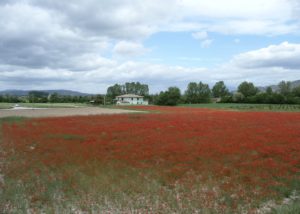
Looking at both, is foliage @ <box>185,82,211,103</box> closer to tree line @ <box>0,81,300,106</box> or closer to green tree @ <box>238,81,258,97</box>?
tree line @ <box>0,81,300,106</box>

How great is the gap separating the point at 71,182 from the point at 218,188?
164 inches

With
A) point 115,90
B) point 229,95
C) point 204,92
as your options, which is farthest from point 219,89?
point 115,90

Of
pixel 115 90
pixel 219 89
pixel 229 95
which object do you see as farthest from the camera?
pixel 115 90

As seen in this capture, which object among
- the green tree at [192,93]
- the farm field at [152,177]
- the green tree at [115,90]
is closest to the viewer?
the farm field at [152,177]

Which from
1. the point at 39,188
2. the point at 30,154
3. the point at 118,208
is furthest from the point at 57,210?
the point at 30,154

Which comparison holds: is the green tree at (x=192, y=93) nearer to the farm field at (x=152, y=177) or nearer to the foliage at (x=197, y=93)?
the foliage at (x=197, y=93)

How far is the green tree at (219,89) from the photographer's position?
15575 centimetres

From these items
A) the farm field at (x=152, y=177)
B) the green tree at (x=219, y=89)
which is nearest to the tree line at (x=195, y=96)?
the green tree at (x=219, y=89)

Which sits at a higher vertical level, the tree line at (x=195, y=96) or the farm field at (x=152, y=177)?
the tree line at (x=195, y=96)

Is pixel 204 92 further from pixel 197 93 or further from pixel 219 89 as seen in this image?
pixel 219 89

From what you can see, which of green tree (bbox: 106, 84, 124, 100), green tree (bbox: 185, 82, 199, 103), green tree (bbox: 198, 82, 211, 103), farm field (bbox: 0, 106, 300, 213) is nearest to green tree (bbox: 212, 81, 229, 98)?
green tree (bbox: 198, 82, 211, 103)

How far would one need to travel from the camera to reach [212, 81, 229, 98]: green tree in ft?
511

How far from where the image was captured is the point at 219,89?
15650cm

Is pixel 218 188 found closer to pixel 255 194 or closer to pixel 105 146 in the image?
pixel 255 194
